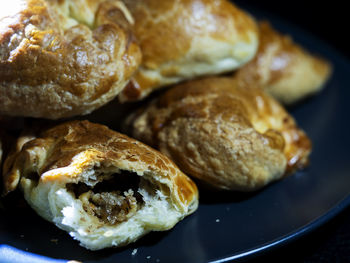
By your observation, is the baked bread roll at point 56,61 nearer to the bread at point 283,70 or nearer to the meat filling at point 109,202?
the meat filling at point 109,202

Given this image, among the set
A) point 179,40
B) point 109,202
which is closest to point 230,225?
point 109,202

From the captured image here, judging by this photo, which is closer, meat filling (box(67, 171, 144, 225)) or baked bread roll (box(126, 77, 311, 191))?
meat filling (box(67, 171, 144, 225))

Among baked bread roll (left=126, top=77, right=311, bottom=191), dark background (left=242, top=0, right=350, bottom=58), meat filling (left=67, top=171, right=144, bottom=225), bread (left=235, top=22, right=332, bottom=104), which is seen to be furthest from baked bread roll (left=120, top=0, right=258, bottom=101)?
dark background (left=242, top=0, right=350, bottom=58)

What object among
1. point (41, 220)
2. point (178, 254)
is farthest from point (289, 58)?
point (41, 220)

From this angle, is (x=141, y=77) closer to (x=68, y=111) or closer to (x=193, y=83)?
(x=193, y=83)

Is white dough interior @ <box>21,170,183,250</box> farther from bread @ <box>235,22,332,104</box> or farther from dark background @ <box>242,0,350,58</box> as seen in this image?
dark background @ <box>242,0,350,58</box>
